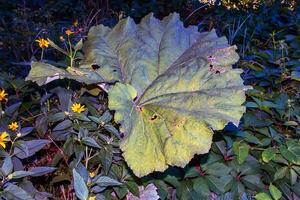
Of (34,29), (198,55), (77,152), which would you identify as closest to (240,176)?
(198,55)

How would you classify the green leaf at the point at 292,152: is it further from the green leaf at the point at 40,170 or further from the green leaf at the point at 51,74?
the green leaf at the point at 40,170

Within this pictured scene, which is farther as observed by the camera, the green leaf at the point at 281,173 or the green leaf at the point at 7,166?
the green leaf at the point at 281,173

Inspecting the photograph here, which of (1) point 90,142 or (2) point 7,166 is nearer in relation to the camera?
(2) point 7,166

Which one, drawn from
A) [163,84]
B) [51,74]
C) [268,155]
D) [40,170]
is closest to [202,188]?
[268,155]

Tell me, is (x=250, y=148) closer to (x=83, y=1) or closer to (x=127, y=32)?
(x=127, y=32)

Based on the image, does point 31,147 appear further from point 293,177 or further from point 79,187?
point 293,177

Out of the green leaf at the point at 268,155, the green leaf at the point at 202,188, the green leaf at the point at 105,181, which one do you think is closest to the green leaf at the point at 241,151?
the green leaf at the point at 268,155
